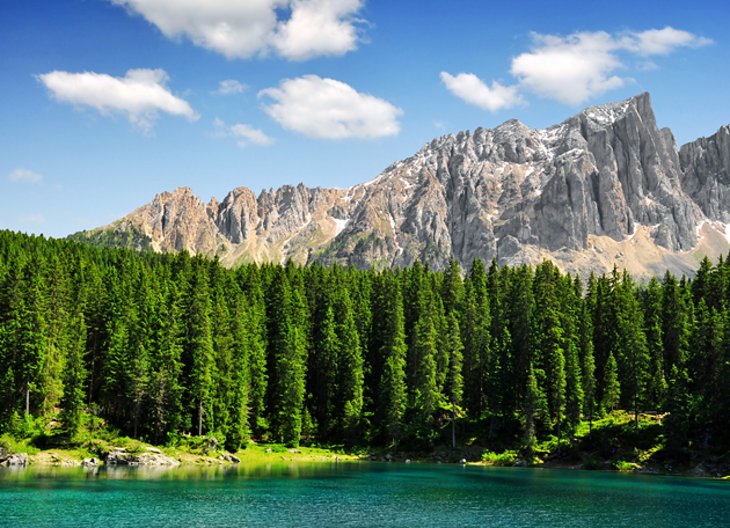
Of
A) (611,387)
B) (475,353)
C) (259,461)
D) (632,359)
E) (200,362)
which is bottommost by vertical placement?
(259,461)

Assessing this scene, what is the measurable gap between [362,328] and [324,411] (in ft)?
56.3

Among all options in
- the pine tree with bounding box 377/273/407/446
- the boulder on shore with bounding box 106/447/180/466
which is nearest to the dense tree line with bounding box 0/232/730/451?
the pine tree with bounding box 377/273/407/446

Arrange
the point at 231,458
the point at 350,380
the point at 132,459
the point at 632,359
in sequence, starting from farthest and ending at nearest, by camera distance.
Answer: the point at 350,380, the point at 632,359, the point at 231,458, the point at 132,459

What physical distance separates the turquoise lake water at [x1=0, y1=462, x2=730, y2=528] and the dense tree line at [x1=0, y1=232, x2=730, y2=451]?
14.3 metres

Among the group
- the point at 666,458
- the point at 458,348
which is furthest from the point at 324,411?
the point at 666,458

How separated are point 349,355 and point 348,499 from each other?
50.3 metres

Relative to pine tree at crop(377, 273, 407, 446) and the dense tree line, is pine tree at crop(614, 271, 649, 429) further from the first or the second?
pine tree at crop(377, 273, 407, 446)

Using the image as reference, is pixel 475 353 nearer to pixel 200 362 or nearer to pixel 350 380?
pixel 350 380

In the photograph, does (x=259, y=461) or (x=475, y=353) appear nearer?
(x=259, y=461)

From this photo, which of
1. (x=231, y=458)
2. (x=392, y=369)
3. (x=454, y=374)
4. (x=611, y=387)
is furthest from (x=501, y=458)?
(x=231, y=458)

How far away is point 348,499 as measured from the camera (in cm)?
5494

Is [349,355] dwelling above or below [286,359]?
above

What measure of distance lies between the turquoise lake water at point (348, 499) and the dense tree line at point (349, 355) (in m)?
14.3

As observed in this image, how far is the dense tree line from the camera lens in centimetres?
8369
